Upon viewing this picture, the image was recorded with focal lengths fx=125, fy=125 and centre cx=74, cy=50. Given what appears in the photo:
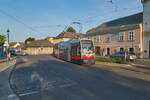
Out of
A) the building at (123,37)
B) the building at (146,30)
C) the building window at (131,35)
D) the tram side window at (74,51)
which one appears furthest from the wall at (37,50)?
the building at (146,30)

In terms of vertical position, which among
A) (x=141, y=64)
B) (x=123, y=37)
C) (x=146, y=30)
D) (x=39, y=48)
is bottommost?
(x=141, y=64)

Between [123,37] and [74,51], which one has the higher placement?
[123,37]

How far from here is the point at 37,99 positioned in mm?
5234

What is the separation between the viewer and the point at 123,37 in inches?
1066

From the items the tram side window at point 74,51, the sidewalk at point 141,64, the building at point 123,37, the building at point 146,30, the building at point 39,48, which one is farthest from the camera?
the building at point 39,48

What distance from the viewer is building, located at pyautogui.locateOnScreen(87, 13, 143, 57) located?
2412 cm

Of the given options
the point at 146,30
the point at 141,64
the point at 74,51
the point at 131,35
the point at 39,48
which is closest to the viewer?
the point at 141,64

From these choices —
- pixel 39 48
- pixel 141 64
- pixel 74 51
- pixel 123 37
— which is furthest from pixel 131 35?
pixel 39 48

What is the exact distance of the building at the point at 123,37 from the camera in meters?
24.1

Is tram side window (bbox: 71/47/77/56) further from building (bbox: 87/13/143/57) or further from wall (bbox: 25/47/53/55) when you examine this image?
wall (bbox: 25/47/53/55)

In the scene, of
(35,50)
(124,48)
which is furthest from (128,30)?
(35,50)

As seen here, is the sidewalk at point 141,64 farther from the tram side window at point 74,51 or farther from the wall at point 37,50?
the wall at point 37,50

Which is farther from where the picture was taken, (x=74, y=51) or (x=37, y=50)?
(x=37, y=50)

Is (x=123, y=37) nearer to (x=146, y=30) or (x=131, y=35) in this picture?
(x=131, y=35)
